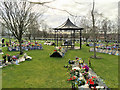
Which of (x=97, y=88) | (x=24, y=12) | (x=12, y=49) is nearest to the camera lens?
(x=97, y=88)

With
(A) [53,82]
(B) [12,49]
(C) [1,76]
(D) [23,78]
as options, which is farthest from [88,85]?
(B) [12,49]

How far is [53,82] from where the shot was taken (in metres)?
5.59

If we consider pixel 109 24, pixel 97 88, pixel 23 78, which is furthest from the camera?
pixel 109 24

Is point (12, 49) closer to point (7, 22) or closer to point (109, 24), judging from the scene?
point (7, 22)

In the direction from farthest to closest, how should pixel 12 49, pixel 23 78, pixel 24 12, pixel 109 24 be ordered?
pixel 109 24 → pixel 12 49 → pixel 24 12 → pixel 23 78

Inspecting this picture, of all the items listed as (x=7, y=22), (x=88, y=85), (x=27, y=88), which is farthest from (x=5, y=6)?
Answer: (x=88, y=85)

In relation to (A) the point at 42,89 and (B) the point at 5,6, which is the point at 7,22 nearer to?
(B) the point at 5,6

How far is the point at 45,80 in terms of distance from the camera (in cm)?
584

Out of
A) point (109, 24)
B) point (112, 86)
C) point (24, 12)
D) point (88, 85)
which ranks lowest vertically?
point (112, 86)

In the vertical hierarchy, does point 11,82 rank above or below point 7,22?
below

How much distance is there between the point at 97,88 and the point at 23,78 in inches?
160

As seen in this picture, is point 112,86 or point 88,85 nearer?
point 88,85

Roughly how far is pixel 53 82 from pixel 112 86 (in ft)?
9.63

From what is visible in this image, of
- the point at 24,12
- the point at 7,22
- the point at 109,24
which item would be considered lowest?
the point at 7,22
